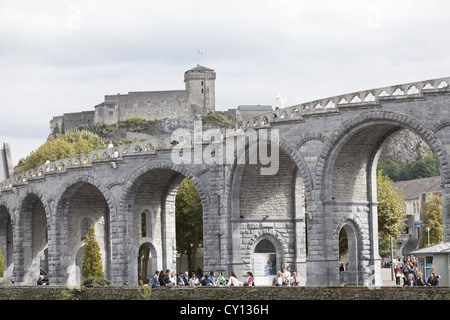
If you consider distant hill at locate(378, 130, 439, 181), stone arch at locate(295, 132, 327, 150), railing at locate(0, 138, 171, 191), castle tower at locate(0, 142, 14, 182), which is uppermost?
distant hill at locate(378, 130, 439, 181)

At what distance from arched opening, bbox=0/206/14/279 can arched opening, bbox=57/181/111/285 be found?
35.9 feet

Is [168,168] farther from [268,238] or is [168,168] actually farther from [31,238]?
[31,238]

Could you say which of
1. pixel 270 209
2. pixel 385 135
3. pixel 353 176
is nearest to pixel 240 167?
pixel 270 209

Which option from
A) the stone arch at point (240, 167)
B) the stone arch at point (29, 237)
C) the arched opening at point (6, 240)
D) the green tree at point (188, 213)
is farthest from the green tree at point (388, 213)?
the arched opening at point (6, 240)

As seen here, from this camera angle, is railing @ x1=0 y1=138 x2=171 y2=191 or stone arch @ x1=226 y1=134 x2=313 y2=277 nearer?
stone arch @ x1=226 y1=134 x2=313 y2=277

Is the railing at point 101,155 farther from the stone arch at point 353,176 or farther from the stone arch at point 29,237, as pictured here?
the stone arch at point 353,176

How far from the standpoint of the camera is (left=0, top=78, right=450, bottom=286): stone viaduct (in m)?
38.2

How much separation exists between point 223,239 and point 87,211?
12.1m

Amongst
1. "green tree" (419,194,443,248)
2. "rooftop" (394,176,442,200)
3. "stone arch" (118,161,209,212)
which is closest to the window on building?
"stone arch" (118,161,209,212)

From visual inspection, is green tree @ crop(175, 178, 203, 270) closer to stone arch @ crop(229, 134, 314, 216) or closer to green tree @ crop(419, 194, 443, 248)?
stone arch @ crop(229, 134, 314, 216)

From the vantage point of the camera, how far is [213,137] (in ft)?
148

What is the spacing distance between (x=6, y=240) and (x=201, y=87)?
7860 cm
